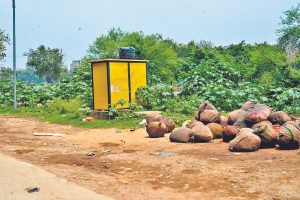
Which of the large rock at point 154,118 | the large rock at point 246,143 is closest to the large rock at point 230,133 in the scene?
the large rock at point 246,143

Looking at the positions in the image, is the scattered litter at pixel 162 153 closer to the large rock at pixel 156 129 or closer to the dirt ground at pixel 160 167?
the dirt ground at pixel 160 167

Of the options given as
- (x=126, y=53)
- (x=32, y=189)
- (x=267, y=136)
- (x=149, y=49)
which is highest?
(x=149, y=49)

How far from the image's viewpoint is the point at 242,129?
9688mm

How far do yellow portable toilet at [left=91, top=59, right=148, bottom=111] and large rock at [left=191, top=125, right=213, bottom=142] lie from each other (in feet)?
19.7

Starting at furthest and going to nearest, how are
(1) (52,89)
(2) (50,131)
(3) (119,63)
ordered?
(1) (52,89) < (3) (119,63) < (2) (50,131)

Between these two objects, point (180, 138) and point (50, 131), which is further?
point (50, 131)

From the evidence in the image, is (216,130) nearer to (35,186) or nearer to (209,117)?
(209,117)

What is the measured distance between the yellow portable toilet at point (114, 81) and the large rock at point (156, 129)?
472 cm

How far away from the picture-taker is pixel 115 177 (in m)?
7.00

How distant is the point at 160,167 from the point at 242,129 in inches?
113

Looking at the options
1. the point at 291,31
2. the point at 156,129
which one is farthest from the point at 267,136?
the point at 291,31

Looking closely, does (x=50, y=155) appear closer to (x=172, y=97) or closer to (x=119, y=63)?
(x=119, y=63)

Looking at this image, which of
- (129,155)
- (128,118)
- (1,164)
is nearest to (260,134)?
(129,155)

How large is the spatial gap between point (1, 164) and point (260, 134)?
17.3ft
